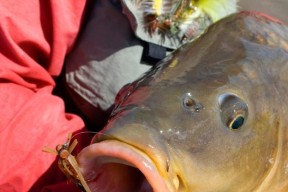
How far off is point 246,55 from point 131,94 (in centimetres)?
29

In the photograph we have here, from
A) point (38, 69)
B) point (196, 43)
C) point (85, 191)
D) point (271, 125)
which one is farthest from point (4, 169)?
point (271, 125)

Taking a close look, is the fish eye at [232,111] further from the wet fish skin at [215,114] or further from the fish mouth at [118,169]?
the fish mouth at [118,169]

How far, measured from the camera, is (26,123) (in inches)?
63.6

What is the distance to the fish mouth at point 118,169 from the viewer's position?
3.28ft

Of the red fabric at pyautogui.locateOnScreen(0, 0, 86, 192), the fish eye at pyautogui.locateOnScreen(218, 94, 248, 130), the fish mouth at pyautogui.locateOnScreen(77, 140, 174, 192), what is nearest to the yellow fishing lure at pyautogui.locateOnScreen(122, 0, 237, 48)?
the red fabric at pyautogui.locateOnScreen(0, 0, 86, 192)

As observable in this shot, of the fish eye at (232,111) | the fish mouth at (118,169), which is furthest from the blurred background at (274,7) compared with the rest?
the fish mouth at (118,169)

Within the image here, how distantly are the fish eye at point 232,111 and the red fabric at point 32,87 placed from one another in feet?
1.73

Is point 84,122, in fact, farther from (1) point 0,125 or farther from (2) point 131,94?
(2) point 131,94

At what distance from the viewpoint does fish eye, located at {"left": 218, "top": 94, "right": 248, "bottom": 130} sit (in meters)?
1.20

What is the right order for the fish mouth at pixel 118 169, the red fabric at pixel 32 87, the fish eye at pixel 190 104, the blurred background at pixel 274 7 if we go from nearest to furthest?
the fish mouth at pixel 118 169
the fish eye at pixel 190 104
the red fabric at pixel 32 87
the blurred background at pixel 274 7

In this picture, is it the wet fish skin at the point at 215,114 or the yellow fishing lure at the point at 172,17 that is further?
the yellow fishing lure at the point at 172,17

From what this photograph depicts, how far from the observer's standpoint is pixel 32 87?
174 cm

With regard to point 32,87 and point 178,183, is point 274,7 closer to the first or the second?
point 32,87

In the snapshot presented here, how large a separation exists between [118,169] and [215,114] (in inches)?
8.9
